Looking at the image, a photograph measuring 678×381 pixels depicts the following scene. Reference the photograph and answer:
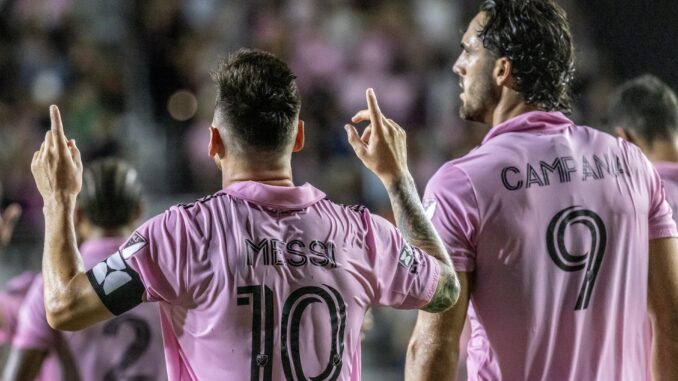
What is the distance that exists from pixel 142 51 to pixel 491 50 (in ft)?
21.6

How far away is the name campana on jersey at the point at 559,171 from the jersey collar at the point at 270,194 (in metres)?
0.79

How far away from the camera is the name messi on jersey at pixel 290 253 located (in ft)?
9.55

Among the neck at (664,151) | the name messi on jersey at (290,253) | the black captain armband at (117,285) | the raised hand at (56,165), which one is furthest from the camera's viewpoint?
the neck at (664,151)

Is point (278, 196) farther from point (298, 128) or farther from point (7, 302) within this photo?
point (7, 302)

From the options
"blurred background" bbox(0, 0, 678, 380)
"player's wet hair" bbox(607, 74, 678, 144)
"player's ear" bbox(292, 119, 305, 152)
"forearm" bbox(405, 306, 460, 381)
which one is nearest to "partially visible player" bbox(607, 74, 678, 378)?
"player's wet hair" bbox(607, 74, 678, 144)

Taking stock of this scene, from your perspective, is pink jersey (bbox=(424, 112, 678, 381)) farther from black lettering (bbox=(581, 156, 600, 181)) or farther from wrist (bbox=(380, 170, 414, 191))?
wrist (bbox=(380, 170, 414, 191))

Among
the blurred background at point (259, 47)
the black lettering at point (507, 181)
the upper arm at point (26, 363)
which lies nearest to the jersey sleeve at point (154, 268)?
the black lettering at point (507, 181)

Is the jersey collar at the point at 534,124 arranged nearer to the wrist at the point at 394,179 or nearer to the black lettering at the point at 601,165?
the black lettering at the point at 601,165

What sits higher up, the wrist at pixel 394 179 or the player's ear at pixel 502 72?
the player's ear at pixel 502 72

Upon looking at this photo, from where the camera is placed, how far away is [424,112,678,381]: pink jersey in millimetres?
3479

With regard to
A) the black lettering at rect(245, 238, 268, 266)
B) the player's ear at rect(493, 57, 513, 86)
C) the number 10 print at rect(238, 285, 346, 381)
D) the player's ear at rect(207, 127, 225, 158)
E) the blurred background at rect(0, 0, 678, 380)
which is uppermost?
the blurred background at rect(0, 0, 678, 380)

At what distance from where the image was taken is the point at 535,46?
3.70 m

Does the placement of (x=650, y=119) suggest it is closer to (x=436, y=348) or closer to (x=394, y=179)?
(x=436, y=348)

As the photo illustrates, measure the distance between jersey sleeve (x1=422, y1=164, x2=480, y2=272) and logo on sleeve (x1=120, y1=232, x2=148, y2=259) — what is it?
1.06 m
